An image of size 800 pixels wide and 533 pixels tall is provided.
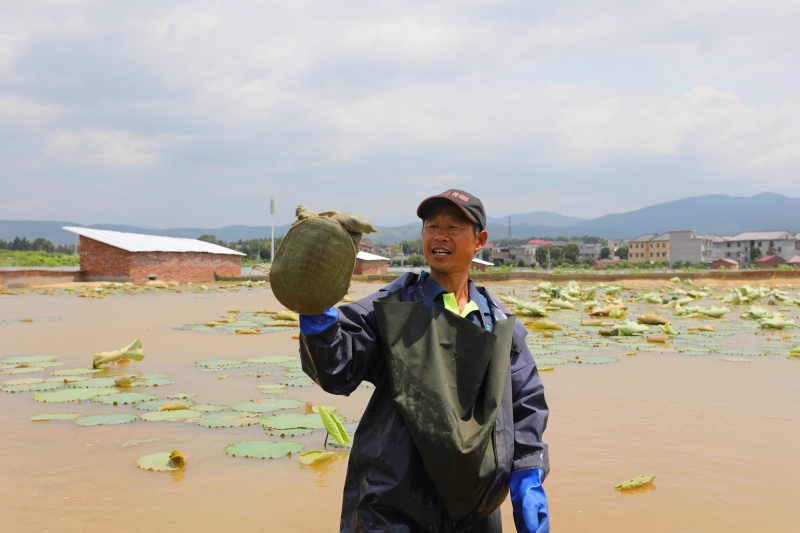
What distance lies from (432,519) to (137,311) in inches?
434

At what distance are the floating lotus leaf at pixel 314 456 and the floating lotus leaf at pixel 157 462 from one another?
1.89 feet

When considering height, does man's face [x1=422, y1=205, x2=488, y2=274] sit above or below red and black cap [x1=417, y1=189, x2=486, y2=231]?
below

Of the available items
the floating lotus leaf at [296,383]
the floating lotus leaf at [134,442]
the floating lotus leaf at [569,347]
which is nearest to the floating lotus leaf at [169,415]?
the floating lotus leaf at [134,442]

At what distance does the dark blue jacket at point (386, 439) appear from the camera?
1425 millimetres

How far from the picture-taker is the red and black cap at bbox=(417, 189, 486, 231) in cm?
166

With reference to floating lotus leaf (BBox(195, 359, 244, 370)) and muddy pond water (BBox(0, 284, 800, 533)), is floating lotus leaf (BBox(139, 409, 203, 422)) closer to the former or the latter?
muddy pond water (BBox(0, 284, 800, 533))

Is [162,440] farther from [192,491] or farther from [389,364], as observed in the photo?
[389,364]

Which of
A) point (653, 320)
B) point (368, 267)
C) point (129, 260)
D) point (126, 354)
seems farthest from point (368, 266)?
point (126, 354)

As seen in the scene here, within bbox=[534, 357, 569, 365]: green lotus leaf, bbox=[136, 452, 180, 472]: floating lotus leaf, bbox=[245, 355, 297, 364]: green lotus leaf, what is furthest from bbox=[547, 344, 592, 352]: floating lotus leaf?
bbox=[136, 452, 180, 472]: floating lotus leaf

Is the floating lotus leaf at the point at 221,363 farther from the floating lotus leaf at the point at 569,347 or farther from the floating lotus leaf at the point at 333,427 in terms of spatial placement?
the floating lotus leaf at the point at 569,347

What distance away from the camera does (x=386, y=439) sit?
4.86 ft

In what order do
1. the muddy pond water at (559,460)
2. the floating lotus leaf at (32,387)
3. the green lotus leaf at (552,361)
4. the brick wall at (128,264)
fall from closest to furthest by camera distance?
the muddy pond water at (559,460), the floating lotus leaf at (32,387), the green lotus leaf at (552,361), the brick wall at (128,264)

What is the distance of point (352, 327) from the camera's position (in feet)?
4.87

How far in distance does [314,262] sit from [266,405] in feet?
9.24
